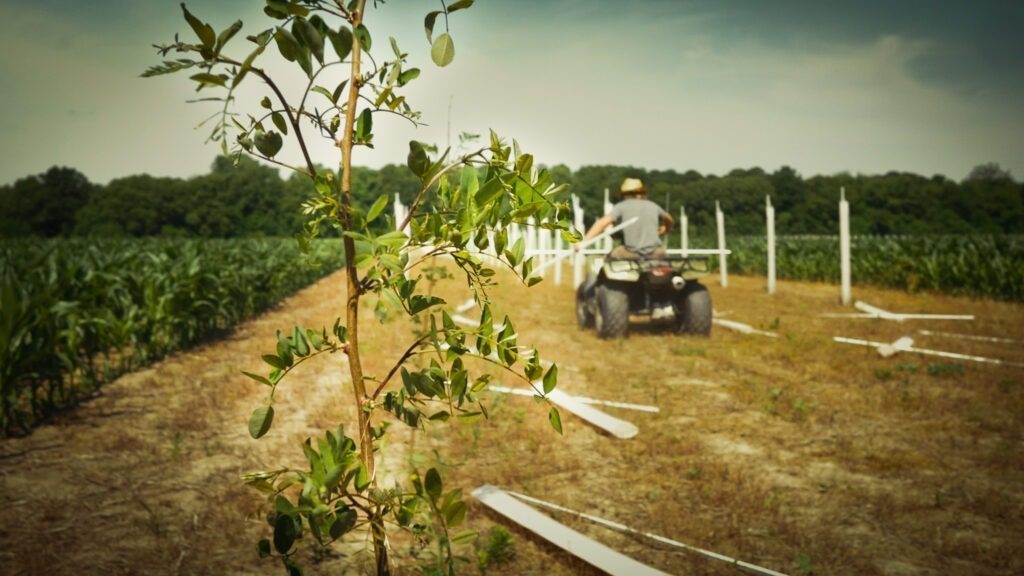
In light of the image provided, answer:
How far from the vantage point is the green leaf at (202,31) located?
2.60ft

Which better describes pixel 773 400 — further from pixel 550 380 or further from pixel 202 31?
pixel 202 31

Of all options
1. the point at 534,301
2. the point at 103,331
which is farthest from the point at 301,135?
the point at 534,301

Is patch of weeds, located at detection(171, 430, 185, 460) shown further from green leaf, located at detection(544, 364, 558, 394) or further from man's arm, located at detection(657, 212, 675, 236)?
man's arm, located at detection(657, 212, 675, 236)

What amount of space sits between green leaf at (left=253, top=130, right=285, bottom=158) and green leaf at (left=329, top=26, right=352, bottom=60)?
0.19m

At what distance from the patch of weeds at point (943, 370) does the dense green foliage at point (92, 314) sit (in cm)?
615

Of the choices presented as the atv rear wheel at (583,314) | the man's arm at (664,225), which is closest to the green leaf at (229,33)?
the man's arm at (664,225)

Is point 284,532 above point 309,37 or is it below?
below

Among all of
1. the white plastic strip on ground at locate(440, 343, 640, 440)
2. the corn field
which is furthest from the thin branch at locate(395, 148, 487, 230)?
the corn field

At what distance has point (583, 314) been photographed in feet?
28.1

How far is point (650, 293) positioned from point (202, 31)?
725 centimetres

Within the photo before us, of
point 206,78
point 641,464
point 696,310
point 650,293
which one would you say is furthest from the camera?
point 650,293

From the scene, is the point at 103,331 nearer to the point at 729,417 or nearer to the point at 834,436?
the point at 729,417

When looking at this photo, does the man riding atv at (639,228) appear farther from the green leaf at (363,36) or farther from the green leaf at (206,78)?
the green leaf at (206,78)

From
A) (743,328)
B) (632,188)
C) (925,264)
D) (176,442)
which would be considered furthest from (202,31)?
(925,264)
